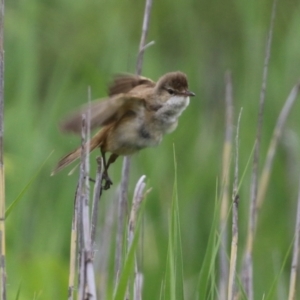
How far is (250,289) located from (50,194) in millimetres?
1581

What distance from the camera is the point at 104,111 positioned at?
3098 mm

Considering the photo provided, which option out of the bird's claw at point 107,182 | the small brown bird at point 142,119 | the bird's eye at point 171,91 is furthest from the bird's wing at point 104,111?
the bird's claw at point 107,182

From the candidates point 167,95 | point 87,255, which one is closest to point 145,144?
point 167,95

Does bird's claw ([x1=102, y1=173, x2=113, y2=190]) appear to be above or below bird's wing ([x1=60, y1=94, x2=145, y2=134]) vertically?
below

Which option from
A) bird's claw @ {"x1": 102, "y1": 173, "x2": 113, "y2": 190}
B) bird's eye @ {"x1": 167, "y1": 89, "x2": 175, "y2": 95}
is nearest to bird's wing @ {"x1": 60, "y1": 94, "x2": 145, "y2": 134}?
bird's eye @ {"x1": 167, "y1": 89, "x2": 175, "y2": 95}

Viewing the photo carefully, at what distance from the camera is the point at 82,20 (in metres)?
5.15

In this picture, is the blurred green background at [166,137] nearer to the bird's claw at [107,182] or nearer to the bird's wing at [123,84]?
the bird's wing at [123,84]

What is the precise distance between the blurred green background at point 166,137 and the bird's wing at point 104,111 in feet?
Result: 2.60

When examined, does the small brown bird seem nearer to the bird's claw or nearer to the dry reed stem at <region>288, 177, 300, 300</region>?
the bird's claw

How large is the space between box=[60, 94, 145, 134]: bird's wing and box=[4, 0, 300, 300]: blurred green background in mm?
792

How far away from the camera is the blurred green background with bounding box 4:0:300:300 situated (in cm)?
421

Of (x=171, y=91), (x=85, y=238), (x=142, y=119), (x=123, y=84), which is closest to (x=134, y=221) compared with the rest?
(x=85, y=238)

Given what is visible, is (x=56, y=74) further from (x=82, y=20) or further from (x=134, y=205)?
(x=134, y=205)

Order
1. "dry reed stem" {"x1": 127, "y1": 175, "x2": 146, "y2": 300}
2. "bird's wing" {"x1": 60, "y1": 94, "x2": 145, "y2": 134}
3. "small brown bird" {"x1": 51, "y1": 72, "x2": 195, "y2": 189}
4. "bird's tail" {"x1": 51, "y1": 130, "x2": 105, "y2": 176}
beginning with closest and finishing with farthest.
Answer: "dry reed stem" {"x1": 127, "y1": 175, "x2": 146, "y2": 300} → "bird's wing" {"x1": 60, "y1": 94, "x2": 145, "y2": 134} → "bird's tail" {"x1": 51, "y1": 130, "x2": 105, "y2": 176} → "small brown bird" {"x1": 51, "y1": 72, "x2": 195, "y2": 189}
